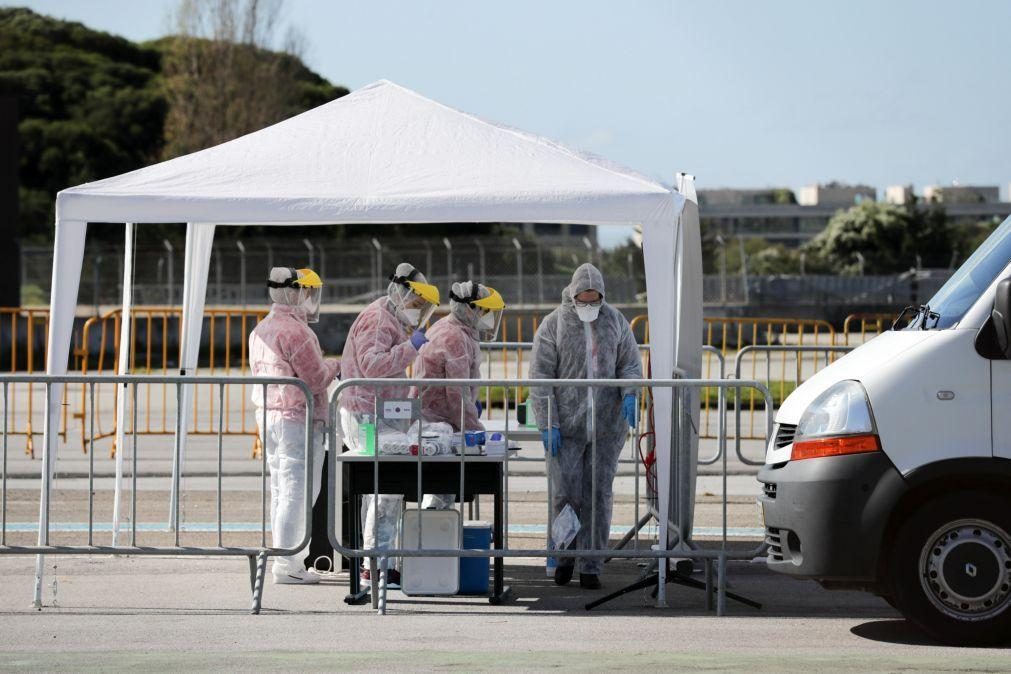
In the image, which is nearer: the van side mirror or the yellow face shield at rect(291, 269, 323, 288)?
the van side mirror

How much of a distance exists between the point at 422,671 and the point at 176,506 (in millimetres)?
3733

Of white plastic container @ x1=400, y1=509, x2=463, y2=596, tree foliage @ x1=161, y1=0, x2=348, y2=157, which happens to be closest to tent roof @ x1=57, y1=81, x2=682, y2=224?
white plastic container @ x1=400, y1=509, x2=463, y2=596

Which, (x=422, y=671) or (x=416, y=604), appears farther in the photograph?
(x=416, y=604)

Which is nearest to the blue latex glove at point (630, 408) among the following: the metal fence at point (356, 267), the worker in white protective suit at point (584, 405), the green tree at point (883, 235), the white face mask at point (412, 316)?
the worker in white protective suit at point (584, 405)

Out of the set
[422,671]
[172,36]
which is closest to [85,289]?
[172,36]

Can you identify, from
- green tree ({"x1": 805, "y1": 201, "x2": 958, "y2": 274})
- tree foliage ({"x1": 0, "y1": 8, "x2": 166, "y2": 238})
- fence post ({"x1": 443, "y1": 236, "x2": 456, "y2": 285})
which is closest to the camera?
fence post ({"x1": 443, "y1": 236, "x2": 456, "y2": 285})

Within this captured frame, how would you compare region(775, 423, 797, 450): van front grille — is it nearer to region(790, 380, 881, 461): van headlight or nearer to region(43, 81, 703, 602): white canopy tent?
region(790, 380, 881, 461): van headlight

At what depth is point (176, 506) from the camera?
32.2ft

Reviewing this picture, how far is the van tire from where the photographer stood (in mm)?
6984

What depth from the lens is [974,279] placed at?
7.30 meters

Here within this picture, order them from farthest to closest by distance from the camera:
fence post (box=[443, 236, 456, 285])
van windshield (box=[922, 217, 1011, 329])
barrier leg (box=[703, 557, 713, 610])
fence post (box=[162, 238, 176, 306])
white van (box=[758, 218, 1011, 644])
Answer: fence post (box=[443, 236, 456, 285]), fence post (box=[162, 238, 176, 306]), barrier leg (box=[703, 557, 713, 610]), van windshield (box=[922, 217, 1011, 329]), white van (box=[758, 218, 1011, 644])

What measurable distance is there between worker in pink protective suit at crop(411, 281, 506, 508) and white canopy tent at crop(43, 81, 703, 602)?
525 mm

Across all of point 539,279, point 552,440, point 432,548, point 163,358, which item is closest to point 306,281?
point 552,440

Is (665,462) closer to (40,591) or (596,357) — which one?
(596,357)
